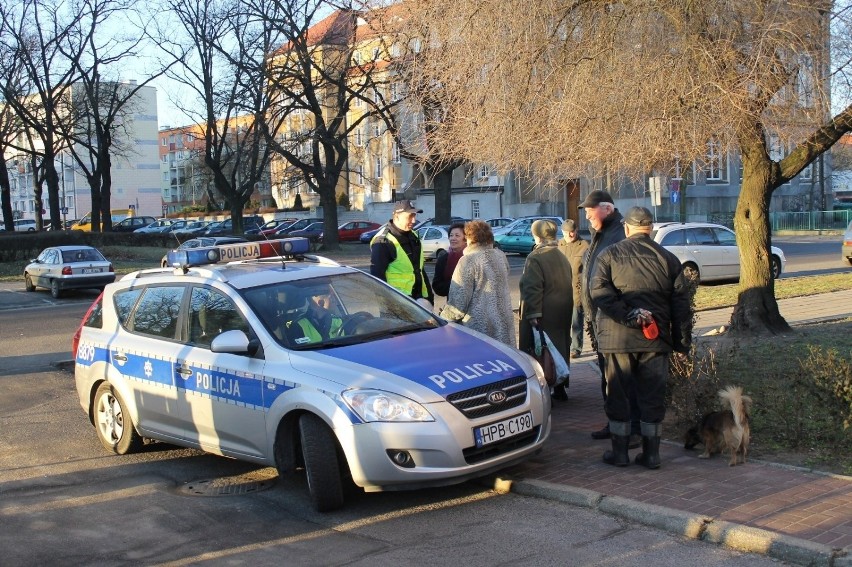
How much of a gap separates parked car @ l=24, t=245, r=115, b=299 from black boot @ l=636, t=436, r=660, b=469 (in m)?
22.1

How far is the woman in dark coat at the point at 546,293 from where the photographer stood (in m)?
8.56

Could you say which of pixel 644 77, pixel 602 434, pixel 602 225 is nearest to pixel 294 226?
pixel 644 77

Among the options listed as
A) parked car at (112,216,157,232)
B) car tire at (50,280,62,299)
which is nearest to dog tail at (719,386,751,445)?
car tire at (50,280,62,299)

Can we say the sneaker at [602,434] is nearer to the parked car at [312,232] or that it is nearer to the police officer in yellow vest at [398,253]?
the police officer in yellow vest at [398,253]

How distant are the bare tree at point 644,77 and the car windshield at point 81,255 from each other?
18.2m

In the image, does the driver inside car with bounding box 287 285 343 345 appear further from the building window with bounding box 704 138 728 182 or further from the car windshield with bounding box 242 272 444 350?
the building window with bounding box 704 138 728 182

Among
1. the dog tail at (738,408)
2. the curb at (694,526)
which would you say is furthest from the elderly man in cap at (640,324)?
the curb at (694,526)

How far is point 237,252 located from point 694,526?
4763 millimetres

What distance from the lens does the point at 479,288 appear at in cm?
831

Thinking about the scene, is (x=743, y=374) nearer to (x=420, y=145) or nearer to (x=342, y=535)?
(x=342, y=535)

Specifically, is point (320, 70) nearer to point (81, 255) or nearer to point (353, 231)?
point (81, 255)

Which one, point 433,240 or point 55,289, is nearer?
point 55,289

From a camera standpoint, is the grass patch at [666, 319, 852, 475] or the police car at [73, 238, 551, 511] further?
the grass patch at [666, 319, 852, 475]

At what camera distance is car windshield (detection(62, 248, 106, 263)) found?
2648cm
